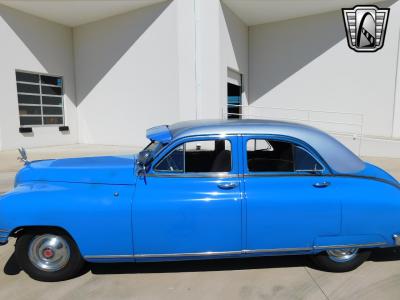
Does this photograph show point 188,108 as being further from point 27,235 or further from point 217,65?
point 27,235

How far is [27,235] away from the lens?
3.19 meters

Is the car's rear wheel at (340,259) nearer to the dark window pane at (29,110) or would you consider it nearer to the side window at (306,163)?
the side window at (306,163)

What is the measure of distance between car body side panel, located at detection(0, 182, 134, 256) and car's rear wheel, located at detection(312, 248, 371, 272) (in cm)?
191

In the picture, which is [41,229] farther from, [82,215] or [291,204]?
[291,204]

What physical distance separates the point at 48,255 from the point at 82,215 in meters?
0.59

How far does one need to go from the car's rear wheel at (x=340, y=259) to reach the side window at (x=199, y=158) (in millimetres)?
1318

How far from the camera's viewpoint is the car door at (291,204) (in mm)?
3166

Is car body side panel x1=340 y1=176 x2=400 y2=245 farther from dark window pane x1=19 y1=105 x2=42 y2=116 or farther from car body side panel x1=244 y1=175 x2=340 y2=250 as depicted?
dark window pane x1=19 y1=105 x2=42 y2=116

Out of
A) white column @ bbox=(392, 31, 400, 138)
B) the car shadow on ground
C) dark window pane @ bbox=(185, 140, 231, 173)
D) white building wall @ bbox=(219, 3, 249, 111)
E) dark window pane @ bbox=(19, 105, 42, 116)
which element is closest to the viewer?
dark window pane @ bbox=(185, 140, 231, 173)

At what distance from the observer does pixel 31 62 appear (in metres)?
13.7

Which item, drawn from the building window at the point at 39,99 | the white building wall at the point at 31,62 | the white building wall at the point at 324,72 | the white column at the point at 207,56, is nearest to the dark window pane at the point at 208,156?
the white column at the point at 207,56

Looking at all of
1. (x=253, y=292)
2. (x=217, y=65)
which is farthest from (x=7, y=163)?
(x=253, y=292)

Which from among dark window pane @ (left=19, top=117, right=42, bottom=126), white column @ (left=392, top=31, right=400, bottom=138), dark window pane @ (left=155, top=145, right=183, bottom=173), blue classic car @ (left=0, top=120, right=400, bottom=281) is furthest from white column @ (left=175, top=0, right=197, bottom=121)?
dark window pane @ (left=155, top=145, right=183, bottom=173)

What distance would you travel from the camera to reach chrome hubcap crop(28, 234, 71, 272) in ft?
10.5
